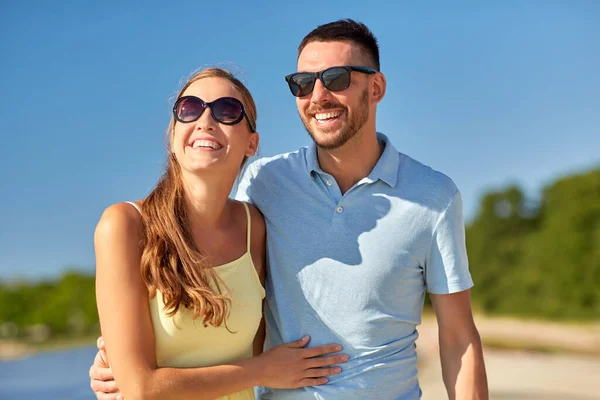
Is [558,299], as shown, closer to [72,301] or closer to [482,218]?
[482,218]

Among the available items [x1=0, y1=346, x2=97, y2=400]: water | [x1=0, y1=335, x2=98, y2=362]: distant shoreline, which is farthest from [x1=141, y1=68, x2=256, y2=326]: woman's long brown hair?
[x1=0, y1=335, x2=98, y2=362]: distant shoreline

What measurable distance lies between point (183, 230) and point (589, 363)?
19764 millimetres

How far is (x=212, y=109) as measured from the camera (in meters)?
3.42

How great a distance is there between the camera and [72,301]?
2491 inches

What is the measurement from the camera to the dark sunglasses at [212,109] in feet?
11.2

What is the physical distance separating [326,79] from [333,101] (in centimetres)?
13

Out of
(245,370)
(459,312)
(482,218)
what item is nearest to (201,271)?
(245,370)

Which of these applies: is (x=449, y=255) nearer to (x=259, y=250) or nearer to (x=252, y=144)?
(x=259, y=250)

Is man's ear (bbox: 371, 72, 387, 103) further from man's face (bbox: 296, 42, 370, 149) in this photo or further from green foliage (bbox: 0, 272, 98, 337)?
green foliage (bbox: 0, 272, 98, 337)

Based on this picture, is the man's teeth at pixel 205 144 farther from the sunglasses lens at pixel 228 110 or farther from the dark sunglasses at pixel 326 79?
the dark sunglasses at pixel 326 79

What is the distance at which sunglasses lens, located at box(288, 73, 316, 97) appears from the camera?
3.86 meters

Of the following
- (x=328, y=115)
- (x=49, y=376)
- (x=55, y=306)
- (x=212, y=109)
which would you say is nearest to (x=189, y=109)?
(x=212, y=109)

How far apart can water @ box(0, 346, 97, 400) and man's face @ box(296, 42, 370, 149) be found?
32.3 m

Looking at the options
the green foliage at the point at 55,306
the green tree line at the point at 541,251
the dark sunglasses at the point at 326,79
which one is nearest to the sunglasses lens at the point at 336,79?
A: the dark sunglasses at the point at 326,79
